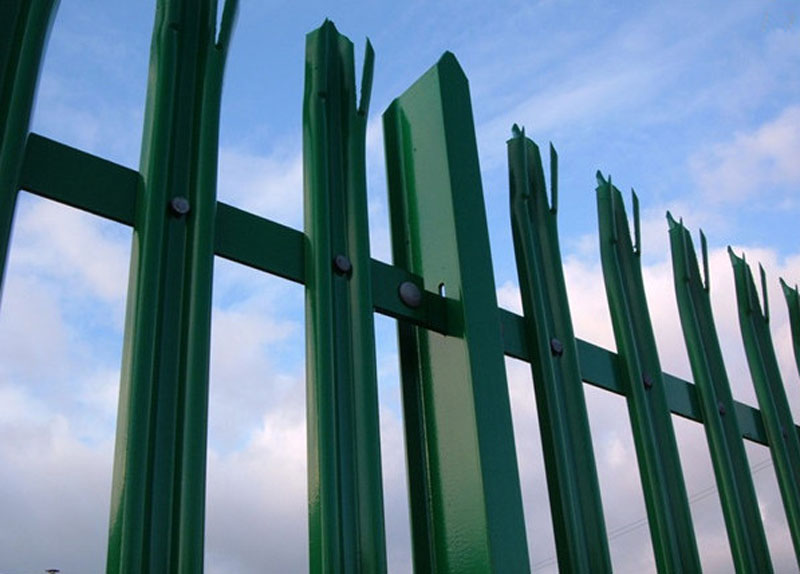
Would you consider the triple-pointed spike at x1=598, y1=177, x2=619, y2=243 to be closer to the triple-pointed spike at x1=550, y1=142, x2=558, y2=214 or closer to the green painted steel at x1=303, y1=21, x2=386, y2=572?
the triple-pointed spike at x1=550, y1=142, x2=558, y2=214

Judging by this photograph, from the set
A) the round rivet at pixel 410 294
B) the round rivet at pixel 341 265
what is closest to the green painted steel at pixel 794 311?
the round rivet at pixel 410 294

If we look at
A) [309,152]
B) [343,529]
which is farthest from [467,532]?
[309,152]

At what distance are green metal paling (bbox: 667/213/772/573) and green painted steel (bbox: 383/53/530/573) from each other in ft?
3.39

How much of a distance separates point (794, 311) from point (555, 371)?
171 cm

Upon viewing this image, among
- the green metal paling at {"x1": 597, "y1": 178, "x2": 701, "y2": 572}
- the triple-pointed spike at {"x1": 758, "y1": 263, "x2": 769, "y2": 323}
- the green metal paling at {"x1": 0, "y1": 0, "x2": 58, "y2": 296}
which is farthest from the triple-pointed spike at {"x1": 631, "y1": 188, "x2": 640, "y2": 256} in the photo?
the green metal paling at {"x1": 0, "y1": 0, "x2": 58, "y2": 296}

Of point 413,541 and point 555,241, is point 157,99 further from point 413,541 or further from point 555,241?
point 555,241

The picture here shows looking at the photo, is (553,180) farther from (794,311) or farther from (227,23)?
(794,311)

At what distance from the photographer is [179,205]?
5.22ft

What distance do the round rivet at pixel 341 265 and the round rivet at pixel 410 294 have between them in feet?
0.53

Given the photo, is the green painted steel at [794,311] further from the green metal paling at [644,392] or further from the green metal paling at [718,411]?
the green metal paling at [644,392]

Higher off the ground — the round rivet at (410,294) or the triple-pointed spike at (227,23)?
the triple-pointed spike at (227,23)

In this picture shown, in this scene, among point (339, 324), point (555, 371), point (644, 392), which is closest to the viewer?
point (339, 324)

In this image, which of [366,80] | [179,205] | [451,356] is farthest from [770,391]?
[179,205]

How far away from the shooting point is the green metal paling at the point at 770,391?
2.91m
